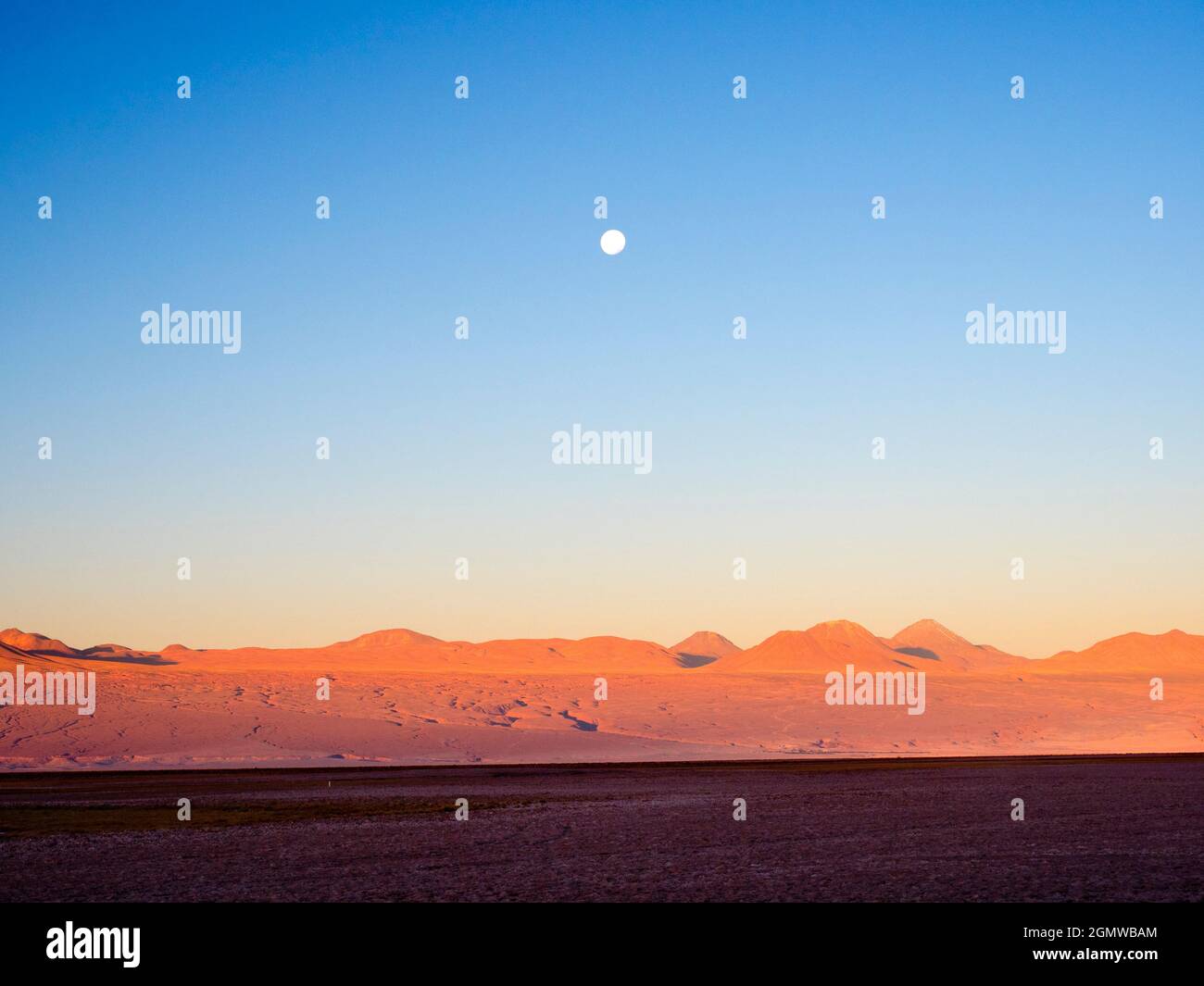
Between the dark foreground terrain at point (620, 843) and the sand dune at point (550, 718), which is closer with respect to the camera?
the dark foreground terrain at point (620, 843)

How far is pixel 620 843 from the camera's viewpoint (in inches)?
1163

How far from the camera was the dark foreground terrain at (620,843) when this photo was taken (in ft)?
71.1

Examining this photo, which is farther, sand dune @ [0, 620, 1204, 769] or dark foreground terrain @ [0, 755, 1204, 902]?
sand dune @ [0, 620, 1204, 769]

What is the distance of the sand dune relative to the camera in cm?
11594

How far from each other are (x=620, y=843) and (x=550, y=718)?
116842mm

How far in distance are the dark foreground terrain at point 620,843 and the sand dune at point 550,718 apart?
6205 cm

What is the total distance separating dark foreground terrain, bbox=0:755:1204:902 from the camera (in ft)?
71.1

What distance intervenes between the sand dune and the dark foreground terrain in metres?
62.1

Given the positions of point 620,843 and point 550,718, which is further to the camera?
point 550,718
